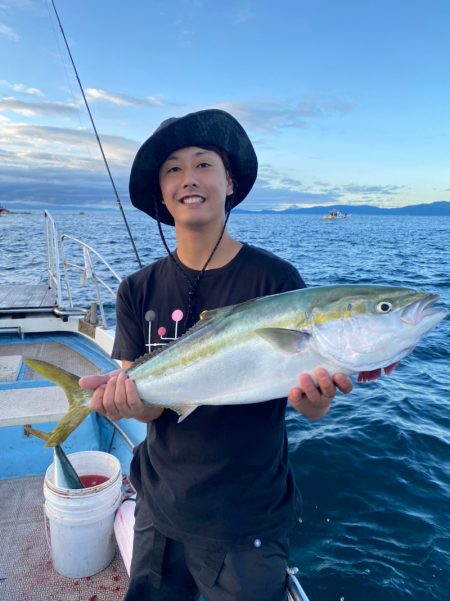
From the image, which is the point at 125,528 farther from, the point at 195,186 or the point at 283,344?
the point at 195,186

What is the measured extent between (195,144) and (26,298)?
308 inches

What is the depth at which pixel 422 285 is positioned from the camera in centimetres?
2156

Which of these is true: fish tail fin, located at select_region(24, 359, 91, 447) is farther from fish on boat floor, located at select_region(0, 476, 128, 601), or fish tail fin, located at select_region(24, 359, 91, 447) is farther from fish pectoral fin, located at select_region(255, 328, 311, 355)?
fish on boat floor, located at select_region(0, 476, 128, 601)

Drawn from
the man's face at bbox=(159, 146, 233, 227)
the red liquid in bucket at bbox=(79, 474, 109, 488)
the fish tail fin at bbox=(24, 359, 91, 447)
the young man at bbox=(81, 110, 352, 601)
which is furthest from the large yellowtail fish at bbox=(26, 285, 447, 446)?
the red liquid in bucket at bbox=(79, 474, 109, 488)

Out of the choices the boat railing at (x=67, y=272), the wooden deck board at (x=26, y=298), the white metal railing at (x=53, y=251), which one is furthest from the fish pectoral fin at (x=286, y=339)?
the wooden deck board at (x=26, y=298)

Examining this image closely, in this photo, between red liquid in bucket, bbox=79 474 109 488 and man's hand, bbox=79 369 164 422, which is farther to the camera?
red liquid in bucket, bbox=79 474 109 488

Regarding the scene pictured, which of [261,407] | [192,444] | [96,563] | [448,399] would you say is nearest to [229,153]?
[261,407]

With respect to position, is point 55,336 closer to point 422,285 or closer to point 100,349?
point 100,349

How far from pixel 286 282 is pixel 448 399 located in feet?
26.6

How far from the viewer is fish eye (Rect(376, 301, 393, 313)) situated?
2.31 m

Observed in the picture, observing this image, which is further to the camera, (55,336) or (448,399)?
(448,399)

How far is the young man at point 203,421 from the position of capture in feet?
7.84

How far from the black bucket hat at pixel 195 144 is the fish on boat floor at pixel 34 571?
123 inches

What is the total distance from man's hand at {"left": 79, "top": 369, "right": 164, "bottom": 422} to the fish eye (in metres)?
1.35
